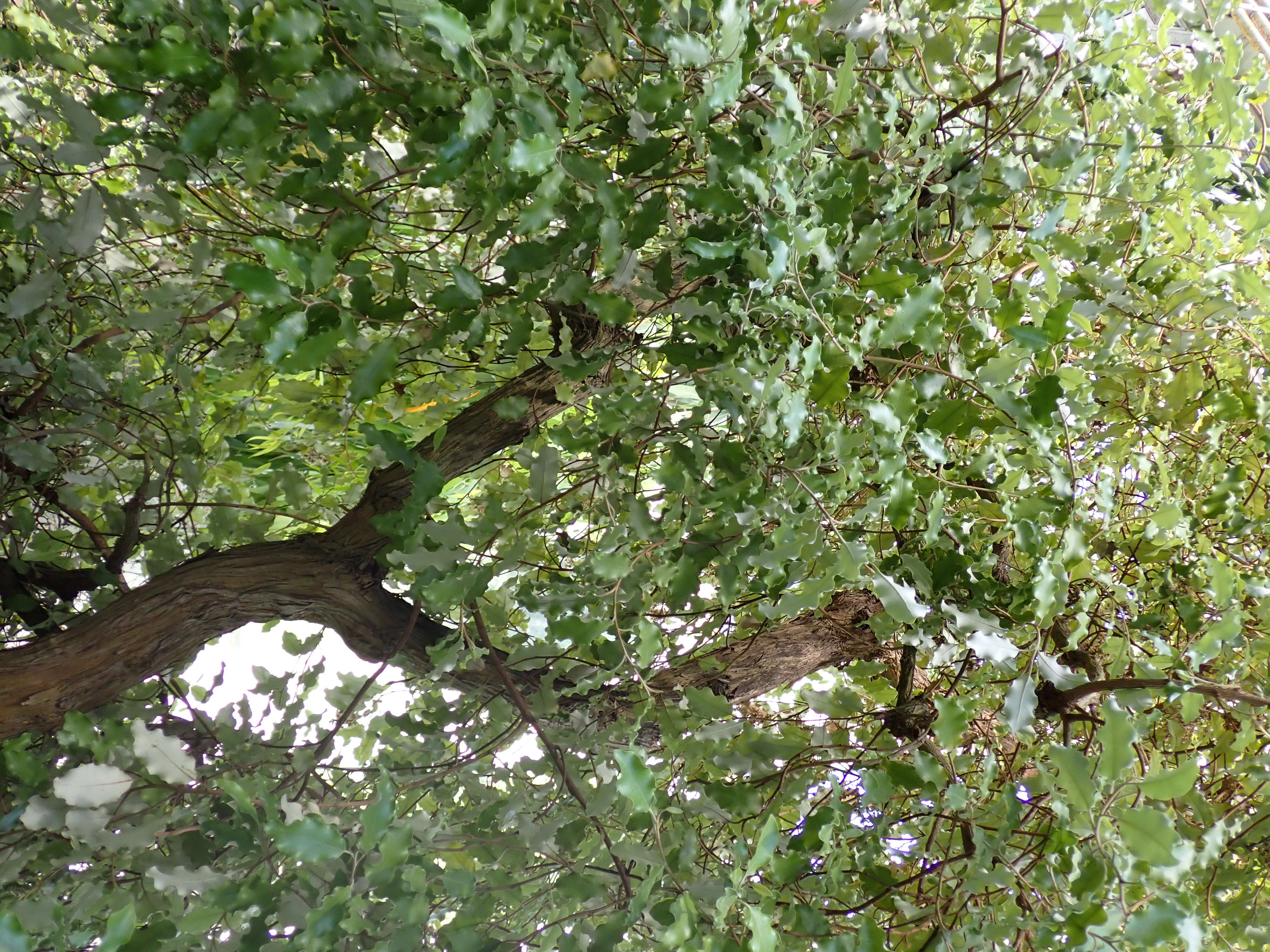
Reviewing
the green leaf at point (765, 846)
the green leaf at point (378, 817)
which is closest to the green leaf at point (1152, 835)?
the green leaf at point (765, 846)

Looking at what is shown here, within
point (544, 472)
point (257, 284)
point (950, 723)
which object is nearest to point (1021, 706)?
point (950, 723)

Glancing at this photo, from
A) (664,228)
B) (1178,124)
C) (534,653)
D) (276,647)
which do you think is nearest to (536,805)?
(534,653)

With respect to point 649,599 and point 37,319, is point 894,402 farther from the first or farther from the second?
point 37,319

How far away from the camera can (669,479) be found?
0.97m

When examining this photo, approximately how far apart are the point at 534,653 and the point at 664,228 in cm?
64

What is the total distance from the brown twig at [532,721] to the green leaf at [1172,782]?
578 millimetres

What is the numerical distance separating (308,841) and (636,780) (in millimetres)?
310

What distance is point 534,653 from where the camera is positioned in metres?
1.19

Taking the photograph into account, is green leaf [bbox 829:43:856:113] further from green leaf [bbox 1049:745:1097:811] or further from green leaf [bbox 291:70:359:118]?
green leaf [bbox 1049:745:1097:811]

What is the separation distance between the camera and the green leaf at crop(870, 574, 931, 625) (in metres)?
0.86

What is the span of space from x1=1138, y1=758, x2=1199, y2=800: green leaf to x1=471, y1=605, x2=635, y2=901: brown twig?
58 centimetres

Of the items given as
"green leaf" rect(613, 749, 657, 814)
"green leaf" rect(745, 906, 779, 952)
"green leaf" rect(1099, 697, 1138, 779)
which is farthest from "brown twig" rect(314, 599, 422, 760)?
"green leaf" rect(1099, 697, 1138, 779)

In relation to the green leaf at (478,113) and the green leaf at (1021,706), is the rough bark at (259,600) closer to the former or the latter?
the green leaf at (478,113)

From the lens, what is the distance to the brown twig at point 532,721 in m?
1.11
